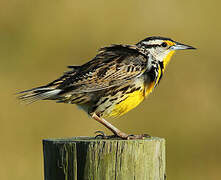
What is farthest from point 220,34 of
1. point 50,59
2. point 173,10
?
point 50,59

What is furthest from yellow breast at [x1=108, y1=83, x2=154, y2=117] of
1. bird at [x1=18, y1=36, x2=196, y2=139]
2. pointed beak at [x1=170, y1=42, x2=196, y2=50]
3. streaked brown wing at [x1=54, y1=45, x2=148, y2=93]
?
pointed beak at [x1=170, y1=42, x2=196, y2=50]

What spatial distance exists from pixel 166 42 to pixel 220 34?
357 centimetres

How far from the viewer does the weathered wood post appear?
333 centimetres

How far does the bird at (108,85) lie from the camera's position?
4.41m

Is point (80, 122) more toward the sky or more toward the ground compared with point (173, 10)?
more toward the ground

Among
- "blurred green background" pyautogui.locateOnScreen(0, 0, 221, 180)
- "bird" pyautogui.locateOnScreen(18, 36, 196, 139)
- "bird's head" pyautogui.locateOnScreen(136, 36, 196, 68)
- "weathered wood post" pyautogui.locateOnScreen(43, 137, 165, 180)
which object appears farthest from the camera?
"blurred green background" pyautogui.locateOnScreen(0, 0, 221, 180)

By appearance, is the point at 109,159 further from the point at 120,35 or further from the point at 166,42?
the point at 120,35

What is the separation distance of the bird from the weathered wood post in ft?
3.27

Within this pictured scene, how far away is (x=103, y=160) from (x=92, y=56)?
4390 millimetres

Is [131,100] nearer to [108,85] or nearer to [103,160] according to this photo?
[108,85]

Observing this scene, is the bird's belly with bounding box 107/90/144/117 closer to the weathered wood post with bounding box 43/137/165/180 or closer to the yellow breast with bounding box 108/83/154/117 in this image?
→ the yellow breast with bounding box 108/83/154/117

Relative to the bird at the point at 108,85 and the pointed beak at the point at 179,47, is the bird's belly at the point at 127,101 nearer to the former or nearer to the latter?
the bird at the point at 108,85

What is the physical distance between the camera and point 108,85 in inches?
176

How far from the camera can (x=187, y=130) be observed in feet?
23.3
